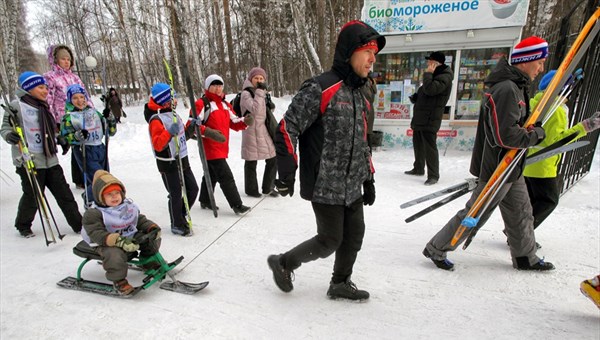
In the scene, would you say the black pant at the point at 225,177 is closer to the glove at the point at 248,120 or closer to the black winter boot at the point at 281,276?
the glove at the point at 248,120

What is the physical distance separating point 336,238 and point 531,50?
207 centimetres

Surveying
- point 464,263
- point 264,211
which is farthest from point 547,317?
point 264,211

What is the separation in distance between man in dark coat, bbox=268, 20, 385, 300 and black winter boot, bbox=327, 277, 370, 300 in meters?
0.22

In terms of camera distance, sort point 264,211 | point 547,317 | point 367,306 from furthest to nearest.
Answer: point 264,211
point 367,306
point 547,317

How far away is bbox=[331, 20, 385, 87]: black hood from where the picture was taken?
2240mm

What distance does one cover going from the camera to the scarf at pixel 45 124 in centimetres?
398

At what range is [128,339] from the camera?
2.38 m

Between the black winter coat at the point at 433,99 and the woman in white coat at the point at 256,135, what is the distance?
8.42ft

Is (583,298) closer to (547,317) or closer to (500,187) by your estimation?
(547,317)

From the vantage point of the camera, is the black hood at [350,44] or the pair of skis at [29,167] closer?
the black hood at [350,44]

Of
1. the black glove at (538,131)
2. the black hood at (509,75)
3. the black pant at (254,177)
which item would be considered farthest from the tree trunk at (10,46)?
the black glove at (538,131)

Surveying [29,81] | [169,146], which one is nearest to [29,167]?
[29,81]

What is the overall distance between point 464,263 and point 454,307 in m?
0.77

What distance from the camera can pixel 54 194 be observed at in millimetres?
4223
